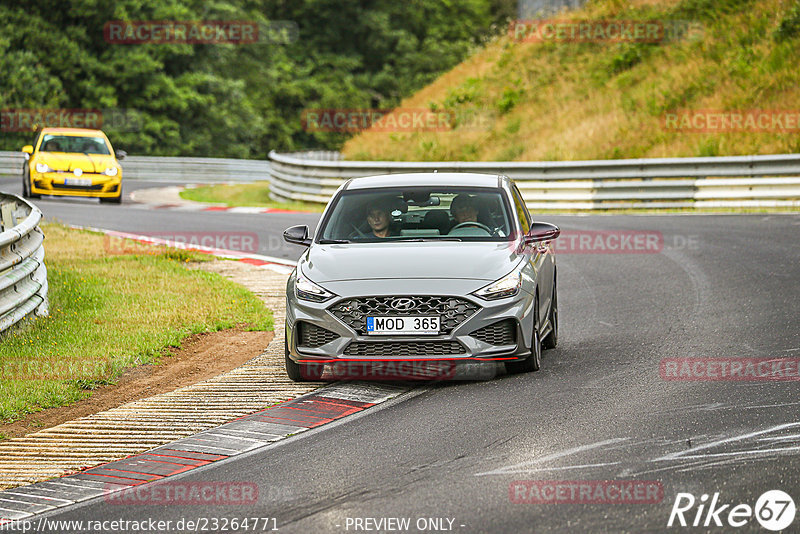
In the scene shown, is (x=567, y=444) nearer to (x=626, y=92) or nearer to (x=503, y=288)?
(x=503, y=288)

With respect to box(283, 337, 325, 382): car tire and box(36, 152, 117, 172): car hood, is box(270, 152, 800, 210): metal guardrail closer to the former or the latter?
box(36, 152, 117, 172): car hood

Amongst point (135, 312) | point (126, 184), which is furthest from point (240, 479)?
point (126, 184)

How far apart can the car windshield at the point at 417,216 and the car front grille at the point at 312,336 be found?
1111 mm

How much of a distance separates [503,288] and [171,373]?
9.77 ft

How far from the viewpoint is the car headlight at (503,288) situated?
8.48 m

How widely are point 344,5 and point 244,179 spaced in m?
24.4

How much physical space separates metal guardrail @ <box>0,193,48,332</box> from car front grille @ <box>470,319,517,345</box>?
443 cm

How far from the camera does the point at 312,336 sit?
858cm

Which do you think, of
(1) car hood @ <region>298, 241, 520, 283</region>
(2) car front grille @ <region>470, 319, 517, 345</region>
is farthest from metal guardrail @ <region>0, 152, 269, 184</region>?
(2) car front grille @ <region>470, 319, 517, 345</region>

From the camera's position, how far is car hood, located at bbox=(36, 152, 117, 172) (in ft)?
90.7

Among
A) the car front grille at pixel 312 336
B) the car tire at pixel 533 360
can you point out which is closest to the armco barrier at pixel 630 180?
the car tire at pixel 533 360

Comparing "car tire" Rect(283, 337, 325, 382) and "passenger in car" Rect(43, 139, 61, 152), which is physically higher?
"passenger in car" Rect(43, 139, 61, 152)

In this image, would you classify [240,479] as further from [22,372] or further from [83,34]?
[83,34]

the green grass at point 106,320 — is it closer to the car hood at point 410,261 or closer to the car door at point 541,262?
the car hood at point 410,261
